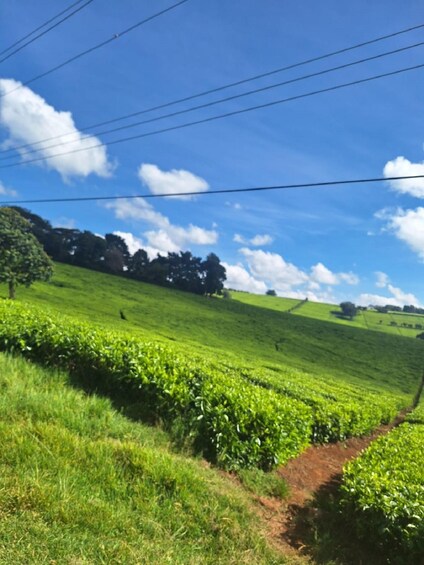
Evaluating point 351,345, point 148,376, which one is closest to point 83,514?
point 148,376

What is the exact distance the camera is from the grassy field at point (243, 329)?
60.3 metres

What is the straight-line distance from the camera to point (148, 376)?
870 centimetres

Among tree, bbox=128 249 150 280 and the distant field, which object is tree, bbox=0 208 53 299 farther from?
the distant field

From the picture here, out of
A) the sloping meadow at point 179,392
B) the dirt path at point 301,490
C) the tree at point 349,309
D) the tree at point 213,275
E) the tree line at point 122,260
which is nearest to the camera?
the dirt path at point 301,490

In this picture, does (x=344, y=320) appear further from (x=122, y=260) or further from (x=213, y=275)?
(x=122, y=260)

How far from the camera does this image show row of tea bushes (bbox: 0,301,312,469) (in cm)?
773

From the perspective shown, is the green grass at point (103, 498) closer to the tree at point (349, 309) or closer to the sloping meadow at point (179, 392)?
the sloping meadow at point (179, 392)

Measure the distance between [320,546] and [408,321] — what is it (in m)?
147

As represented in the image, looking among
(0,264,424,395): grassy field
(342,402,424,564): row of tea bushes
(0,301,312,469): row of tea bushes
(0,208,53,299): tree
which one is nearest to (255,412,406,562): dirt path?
(0,301,312,469): row of tea bushes

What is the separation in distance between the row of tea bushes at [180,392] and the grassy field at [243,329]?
136 ft

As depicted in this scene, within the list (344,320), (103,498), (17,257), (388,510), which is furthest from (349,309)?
(103,498)

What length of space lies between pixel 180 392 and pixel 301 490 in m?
3.52

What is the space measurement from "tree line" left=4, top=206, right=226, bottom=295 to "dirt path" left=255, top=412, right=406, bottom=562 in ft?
331

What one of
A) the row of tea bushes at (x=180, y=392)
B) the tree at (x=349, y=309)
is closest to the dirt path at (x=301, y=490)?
the row of tea bushes at (x=180, y=392)
